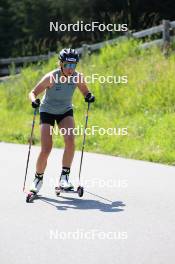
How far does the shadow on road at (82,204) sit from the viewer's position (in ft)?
28.3

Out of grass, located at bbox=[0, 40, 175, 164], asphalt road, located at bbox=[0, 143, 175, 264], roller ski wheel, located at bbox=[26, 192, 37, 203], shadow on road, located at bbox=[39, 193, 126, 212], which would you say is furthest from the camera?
grass, located at bbox=[0, 40, 175, 164]

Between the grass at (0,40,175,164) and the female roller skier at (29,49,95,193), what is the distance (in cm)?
325

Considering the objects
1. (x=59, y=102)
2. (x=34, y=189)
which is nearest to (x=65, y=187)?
(x=34, y=189)

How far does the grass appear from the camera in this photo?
13.7m

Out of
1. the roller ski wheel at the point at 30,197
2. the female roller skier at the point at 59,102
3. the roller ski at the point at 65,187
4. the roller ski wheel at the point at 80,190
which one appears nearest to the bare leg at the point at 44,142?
the female roller skier at the point at 59,102

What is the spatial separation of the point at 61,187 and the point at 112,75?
32.3ft

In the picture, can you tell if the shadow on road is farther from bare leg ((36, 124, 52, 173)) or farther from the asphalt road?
bare leg ((36, 124, 52, 173))

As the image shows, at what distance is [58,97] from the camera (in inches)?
364

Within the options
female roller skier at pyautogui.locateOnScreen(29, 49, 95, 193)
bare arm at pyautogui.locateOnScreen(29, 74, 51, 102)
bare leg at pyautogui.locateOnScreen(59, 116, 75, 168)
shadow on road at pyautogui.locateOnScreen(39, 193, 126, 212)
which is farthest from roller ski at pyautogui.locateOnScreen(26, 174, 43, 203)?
bare arm at pyautogui.locateOnScreen(29, 74, 51, 102)

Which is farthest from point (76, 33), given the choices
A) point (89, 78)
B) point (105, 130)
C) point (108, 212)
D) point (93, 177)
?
point (108, 212)

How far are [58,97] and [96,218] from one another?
72.0 inches

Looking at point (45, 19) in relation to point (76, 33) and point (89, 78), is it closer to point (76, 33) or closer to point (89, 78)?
point (76, 33)

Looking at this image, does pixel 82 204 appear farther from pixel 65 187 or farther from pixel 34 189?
pixel 34 189

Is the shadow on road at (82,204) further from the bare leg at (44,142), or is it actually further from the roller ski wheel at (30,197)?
the bare leg at (44,142)
